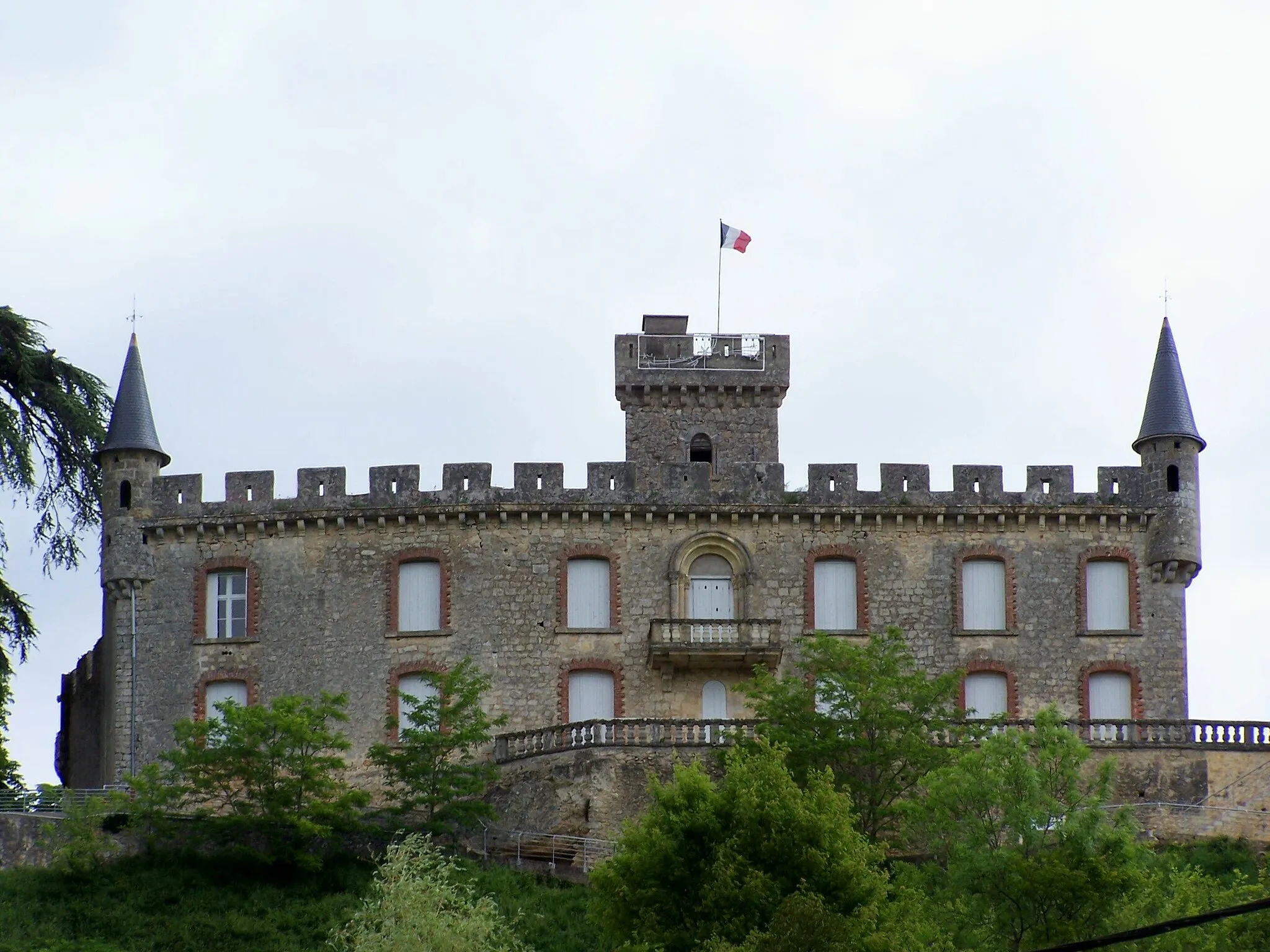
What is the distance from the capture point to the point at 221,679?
53375 millimetres

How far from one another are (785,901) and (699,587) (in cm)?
1938

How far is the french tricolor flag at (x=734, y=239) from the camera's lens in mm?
59594

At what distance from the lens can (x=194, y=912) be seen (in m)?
44.8

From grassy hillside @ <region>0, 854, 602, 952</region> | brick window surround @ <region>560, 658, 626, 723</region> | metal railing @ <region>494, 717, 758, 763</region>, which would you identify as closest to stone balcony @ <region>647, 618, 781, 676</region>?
brick window surround @ <region>560, 658, 626, 723</region>

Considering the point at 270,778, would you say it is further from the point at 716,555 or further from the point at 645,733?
the point at 716,555

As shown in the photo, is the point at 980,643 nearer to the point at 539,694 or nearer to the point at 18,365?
the point at 539,694

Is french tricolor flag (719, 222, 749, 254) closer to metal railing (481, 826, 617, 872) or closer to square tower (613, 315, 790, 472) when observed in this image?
square tower (613, 315, 790, 472)

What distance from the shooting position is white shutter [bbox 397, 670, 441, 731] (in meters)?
Result: 51.8

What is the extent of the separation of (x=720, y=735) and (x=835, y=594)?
6059 millimetres

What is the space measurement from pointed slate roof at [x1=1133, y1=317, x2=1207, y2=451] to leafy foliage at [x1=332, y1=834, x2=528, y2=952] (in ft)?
68.3

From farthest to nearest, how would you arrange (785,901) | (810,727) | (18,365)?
1. (18,365)
2. (810,727)
3. (785,901)

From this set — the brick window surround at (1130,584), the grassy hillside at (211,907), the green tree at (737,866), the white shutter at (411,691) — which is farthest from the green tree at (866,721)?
the white shutter at (411,691)

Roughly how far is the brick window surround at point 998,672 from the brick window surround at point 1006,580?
0.71m

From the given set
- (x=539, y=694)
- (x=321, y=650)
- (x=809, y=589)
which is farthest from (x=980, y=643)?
(x=321, y=650)
